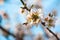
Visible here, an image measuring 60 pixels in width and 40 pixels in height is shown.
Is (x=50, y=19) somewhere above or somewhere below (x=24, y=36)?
above

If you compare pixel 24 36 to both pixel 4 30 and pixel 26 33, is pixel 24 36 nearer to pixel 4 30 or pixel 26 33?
pixel 26 33

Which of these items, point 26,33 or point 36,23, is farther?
point 26,33

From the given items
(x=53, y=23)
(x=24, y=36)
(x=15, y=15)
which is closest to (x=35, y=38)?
(x=24, y=36)

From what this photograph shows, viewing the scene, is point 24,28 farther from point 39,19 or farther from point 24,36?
point 39,19

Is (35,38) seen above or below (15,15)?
below

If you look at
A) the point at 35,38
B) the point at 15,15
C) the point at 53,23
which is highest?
the point at 53,23

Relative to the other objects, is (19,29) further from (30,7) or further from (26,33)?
(30,7)

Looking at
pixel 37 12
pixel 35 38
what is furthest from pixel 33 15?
pixel 35 38

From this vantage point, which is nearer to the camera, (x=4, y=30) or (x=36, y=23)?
(x=36, y=23)
